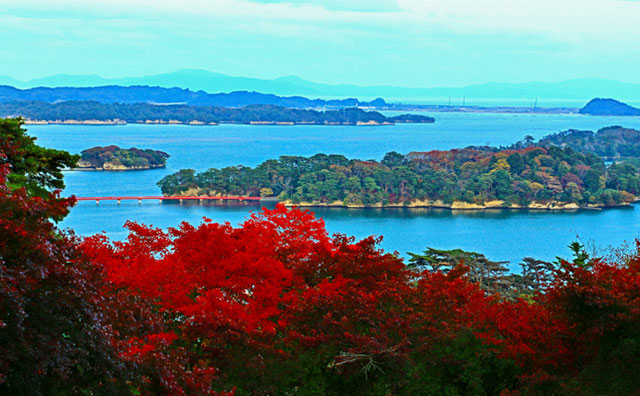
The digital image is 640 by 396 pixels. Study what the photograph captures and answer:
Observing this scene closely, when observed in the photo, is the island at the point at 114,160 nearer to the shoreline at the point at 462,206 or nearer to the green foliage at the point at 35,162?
the shoreline at the point at 462,206

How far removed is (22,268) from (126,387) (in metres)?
1.22

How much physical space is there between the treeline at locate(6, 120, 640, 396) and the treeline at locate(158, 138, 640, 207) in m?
55.1

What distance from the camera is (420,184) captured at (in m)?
70.3

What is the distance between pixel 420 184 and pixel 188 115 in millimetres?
127124

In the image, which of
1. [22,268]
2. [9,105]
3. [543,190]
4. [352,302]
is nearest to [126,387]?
[22,268]

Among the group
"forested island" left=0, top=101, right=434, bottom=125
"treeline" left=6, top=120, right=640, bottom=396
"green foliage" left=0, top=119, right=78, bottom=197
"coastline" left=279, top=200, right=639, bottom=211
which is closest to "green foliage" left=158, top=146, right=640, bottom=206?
"coastline" left=279, top=200, right=639, bottom=211

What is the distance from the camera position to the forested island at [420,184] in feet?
224

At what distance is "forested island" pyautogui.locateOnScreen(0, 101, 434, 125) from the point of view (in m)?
175

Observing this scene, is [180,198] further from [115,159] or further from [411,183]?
[115,159]

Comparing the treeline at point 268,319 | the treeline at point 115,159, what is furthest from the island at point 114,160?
the treeline at point 268,319

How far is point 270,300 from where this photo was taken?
10953 millimetres

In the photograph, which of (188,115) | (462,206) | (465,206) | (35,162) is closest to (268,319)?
(35,162)

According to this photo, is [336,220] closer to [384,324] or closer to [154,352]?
[384,324]

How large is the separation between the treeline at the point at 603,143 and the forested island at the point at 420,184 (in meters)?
33.6
